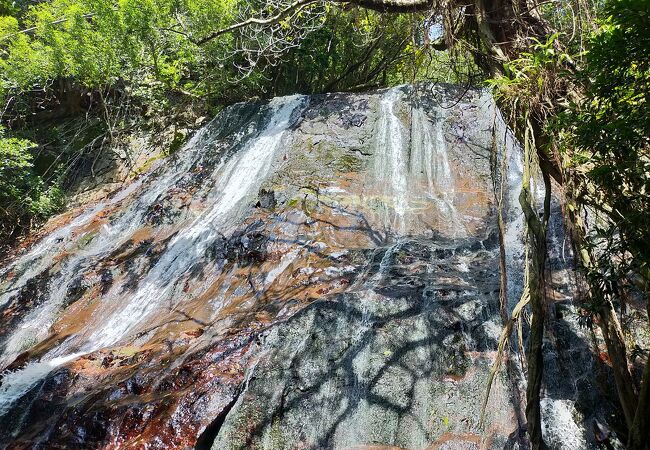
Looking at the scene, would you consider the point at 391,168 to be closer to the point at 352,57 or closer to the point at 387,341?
the point at 387,341

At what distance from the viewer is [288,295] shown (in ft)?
19.0

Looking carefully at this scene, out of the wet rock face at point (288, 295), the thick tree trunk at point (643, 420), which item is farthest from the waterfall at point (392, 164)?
the thick tree trunk at point (643, 420)

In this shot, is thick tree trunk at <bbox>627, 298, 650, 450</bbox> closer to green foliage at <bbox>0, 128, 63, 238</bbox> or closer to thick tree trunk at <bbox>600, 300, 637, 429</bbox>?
thick tree trunk at <bbox>600, 300, 637, 429</bbox>

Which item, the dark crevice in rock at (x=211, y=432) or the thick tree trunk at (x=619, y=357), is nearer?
the thick tree trunk at (x=619, y=357)

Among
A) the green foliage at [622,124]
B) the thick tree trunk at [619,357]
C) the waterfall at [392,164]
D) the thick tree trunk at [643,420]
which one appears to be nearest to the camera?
the green foliage at [622,124]

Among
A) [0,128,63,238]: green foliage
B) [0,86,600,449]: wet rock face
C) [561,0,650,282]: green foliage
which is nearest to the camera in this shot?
[561,0,650,282]: green foliage

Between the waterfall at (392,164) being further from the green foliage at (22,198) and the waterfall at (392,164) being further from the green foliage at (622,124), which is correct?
the green foliage at (22,198)

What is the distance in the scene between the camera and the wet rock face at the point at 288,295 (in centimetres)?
399

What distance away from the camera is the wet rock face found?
157 inches

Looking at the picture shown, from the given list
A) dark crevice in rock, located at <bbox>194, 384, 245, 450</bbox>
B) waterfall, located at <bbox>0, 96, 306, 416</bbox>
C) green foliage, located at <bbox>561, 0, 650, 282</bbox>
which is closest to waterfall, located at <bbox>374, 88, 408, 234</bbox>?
waterfall, located at <bbox>0, 96, 306, 416</bbox>

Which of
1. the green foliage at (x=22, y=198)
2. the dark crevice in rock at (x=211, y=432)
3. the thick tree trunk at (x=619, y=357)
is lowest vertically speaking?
the dark crevice in rock at (x=211, y=432)

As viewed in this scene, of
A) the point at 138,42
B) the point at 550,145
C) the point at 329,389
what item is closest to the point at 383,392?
the point at 329,389

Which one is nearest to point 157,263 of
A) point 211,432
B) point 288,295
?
point 288,295

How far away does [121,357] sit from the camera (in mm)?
5336
